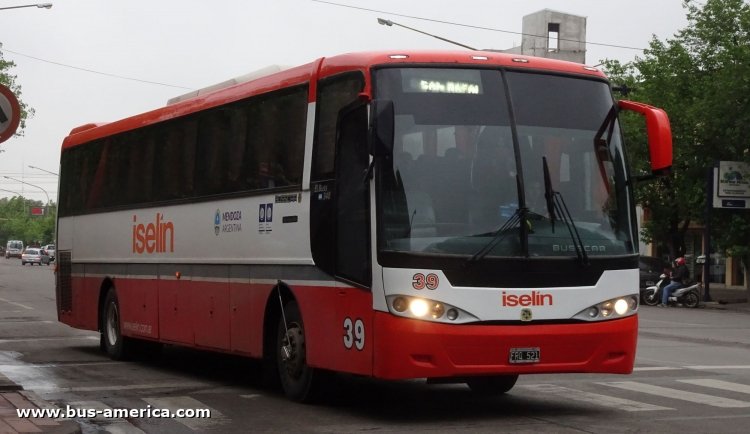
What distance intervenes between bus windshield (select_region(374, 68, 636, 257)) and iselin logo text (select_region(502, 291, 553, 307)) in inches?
12.7

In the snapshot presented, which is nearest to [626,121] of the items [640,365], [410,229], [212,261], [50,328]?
[50,328]

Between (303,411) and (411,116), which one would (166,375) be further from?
(411,116)

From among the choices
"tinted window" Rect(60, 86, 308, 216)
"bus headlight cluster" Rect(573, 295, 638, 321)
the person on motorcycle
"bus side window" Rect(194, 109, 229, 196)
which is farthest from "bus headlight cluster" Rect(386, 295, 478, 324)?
the person on motorcycle

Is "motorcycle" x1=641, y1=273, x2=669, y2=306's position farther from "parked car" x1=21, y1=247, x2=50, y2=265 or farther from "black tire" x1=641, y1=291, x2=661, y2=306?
"parked car" x1=21, y1=247, x2=50, y2=265

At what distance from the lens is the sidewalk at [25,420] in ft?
30.2

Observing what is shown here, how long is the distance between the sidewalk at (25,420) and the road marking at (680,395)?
5745mm

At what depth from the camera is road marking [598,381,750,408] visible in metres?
11.9

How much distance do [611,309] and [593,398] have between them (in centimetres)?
195

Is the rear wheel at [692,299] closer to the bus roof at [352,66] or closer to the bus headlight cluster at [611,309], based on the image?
the bus roof at [352,66]

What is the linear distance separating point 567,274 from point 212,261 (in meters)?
4.84

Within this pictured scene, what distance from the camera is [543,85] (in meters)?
10.9

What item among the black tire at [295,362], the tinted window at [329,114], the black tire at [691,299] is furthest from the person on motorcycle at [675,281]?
the tinted window at [329,114]

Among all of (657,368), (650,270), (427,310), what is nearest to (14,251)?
(650,270)

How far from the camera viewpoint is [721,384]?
13.8 metres
